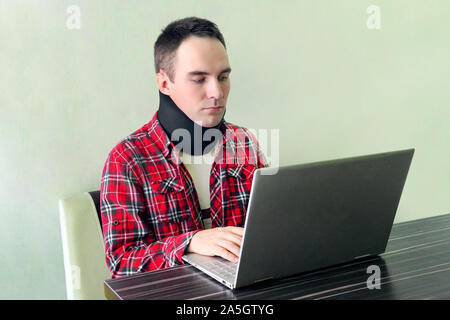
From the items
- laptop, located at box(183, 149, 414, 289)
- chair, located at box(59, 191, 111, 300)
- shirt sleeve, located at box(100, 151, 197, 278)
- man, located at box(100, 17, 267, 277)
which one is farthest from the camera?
chair, located at box(59, 191, 111, 300)

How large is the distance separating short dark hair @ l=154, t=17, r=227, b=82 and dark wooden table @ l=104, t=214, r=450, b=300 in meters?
0.70

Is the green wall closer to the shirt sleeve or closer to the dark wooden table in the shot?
the shirt sleeve

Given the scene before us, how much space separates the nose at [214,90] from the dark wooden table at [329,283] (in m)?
0.56

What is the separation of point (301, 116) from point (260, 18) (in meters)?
0.45

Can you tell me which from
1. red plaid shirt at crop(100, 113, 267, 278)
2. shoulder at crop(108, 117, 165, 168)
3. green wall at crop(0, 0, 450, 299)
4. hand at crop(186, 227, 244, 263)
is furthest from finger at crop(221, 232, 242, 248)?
green wall at crop(0, 0, 450, 299)

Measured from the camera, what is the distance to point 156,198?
1446 millimetres

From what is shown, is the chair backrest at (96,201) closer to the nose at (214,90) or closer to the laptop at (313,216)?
the nose at (214,90)

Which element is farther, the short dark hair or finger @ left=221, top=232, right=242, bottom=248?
the short dark hair

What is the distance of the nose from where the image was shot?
1.46 metres

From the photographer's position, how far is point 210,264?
3.46 feet

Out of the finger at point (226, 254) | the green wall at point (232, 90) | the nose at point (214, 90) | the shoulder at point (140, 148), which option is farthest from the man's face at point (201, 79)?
the finger at point (226, 254)

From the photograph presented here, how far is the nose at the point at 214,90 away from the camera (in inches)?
57.5

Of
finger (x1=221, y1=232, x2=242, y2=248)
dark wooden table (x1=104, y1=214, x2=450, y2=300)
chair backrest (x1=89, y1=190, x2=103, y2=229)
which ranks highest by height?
finger (x1=221, y1=232, x2=242, y2=248)

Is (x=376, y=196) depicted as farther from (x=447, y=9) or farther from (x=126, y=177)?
(x=447, y=9)
